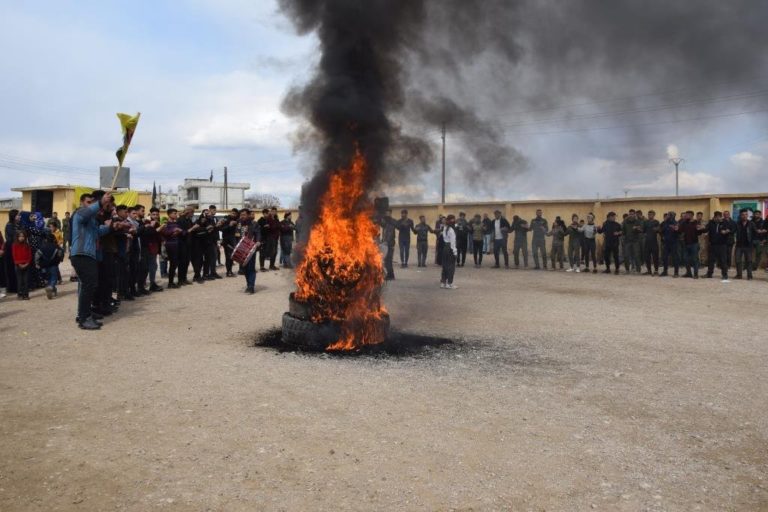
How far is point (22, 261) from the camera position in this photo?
11.3 m

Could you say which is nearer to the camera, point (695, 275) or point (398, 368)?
point (398, 368)

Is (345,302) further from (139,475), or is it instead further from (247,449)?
(139,475)

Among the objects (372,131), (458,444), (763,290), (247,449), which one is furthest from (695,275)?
(247,449)

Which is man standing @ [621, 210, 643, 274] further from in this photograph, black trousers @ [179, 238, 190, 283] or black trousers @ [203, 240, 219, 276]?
black trousers @ [179, 238, 190, 283]

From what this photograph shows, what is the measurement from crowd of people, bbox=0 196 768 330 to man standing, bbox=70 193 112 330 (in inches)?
0.5

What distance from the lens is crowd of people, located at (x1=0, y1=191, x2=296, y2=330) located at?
8297 millimetres

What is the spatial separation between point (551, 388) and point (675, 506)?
218cm

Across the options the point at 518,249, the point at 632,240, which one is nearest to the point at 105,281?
the point at 518,249

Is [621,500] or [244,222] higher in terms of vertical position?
[244,222]

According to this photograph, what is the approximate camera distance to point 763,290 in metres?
13.0

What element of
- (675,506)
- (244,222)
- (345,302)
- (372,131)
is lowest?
(675,506)

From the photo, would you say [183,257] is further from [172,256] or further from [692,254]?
[692,254]

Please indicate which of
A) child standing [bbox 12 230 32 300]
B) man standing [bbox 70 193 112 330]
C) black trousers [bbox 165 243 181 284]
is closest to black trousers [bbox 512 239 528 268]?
black trousers [bbox 165 243 181 284]

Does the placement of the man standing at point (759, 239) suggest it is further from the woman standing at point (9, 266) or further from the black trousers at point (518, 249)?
the woman standing at point (9, 266)
